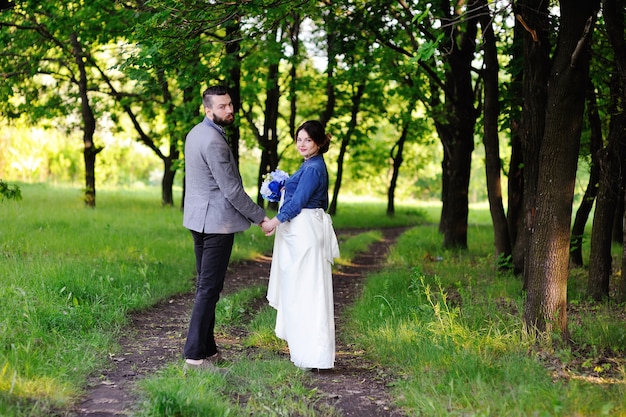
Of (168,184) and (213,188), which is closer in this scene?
(213,188)

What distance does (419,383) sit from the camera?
5461 millimetres

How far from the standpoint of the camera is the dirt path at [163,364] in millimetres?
5102

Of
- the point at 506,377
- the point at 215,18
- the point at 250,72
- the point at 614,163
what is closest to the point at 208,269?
the point at 506,377

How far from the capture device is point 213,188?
6164mm

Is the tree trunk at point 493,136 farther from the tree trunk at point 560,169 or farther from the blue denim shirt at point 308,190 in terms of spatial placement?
the blue denim shirt at point 308,190

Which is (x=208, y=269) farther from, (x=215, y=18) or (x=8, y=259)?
(x=8, y=259)

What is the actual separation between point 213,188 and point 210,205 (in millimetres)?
152

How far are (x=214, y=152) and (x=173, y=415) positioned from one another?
2.37 metres

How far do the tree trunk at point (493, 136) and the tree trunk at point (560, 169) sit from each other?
4.00m

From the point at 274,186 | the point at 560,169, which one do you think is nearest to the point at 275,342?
the point at 274,186

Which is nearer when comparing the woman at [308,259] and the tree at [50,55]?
the woman at [308,259]

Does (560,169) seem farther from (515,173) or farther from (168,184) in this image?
(168,184)

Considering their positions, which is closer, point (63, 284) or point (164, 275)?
point (63, 284)

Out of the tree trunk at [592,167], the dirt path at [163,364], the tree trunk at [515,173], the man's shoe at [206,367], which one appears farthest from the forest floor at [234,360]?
the tree trunk at [515,173]
